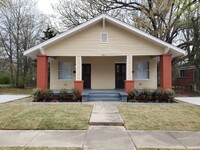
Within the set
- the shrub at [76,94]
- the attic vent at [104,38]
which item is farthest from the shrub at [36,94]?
the attic vent at [104,38]

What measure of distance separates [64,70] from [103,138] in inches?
502

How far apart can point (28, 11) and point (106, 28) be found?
55.9 feet

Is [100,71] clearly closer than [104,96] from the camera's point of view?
No

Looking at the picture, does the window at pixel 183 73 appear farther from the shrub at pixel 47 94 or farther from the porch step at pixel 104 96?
the shrub at pixel 47 94

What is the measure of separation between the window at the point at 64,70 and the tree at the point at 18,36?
11.8 meters

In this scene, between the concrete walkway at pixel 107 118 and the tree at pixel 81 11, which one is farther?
the tree at pixel 81 11

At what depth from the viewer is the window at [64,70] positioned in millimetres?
18844

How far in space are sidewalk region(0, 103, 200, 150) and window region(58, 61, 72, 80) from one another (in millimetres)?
11120

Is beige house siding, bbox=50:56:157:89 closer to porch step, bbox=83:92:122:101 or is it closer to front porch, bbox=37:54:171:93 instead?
front porch, bbox=37:54:171:93

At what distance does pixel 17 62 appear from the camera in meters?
29.3

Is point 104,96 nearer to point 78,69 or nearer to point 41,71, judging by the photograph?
point 78,69

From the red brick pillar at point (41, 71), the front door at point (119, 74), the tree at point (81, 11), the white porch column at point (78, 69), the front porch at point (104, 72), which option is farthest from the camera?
the tree at point (81, 11)

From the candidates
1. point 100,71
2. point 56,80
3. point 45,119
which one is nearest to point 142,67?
point 100,71

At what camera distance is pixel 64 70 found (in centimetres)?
1897
